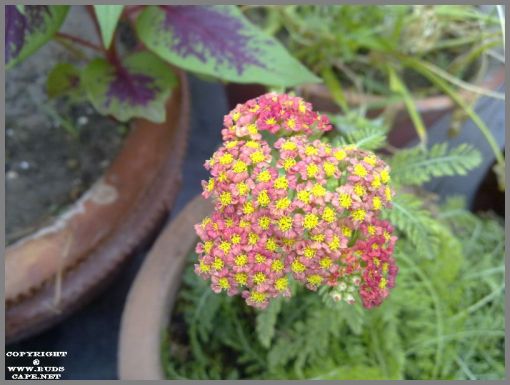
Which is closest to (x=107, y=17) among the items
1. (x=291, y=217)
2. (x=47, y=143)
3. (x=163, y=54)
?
(x=163, y=54)

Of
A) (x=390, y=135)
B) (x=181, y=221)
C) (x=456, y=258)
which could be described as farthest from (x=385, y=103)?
(x=181, y=221)

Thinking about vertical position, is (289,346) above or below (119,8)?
below

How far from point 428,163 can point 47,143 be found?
658 mm

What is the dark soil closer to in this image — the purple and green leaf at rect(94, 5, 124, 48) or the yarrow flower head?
the purple and green leaf at rect(94, 5, 124, 48)

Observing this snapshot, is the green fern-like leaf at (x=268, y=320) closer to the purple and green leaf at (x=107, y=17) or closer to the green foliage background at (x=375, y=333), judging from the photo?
the green foliage background at (x=375, y=333)

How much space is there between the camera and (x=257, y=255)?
45 centimetres

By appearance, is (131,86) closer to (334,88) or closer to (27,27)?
(27,27)

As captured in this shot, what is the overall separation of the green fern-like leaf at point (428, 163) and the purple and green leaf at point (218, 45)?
Answer: 150mm

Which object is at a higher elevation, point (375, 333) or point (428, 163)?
point (428, 163)

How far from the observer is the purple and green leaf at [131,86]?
79 centimetres

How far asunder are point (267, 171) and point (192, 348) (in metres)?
0.43

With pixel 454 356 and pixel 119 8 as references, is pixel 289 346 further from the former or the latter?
pixel 119 8

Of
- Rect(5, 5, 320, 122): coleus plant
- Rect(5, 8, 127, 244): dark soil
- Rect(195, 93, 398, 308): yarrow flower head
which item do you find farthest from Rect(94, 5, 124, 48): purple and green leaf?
Rect(5, 8, 127, 244): dark soil

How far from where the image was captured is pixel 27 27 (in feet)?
2.32
